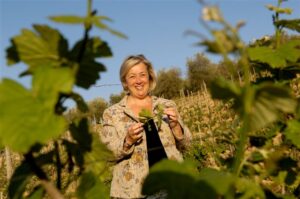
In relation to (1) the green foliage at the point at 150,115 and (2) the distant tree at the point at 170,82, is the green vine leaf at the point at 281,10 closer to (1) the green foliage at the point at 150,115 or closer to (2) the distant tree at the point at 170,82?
(1) the green foliage at the point at 150,115

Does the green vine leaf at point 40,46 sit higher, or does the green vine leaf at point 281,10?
the green vine leaf at point 281,10

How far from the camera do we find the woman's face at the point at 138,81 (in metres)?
4.88

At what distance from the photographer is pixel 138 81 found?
16.1 feet

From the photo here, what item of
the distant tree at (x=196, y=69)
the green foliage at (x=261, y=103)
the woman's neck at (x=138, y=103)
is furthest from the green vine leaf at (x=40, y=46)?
the distant tree at (x=196, y=69)

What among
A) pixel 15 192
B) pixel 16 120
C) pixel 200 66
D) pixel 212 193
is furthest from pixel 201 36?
pixel 200 66

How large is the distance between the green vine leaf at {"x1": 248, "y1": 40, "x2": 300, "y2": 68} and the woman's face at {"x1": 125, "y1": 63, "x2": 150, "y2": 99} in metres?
3.34

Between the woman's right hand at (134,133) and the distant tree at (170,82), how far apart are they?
125 feet

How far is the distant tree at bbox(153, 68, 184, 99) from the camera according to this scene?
43.2m

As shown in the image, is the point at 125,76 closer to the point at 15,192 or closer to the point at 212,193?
the point at 15,192

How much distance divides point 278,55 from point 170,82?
4312 cm

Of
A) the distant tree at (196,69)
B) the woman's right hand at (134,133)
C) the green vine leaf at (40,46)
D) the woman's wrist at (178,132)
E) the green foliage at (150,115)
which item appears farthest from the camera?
the distant tree at (196,69)

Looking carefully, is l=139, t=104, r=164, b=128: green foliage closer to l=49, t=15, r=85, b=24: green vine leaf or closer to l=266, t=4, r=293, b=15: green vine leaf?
l=266, t=4, r=293, b=15: green vine leaf

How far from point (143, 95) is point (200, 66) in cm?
3966

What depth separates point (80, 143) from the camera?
1.28 m
